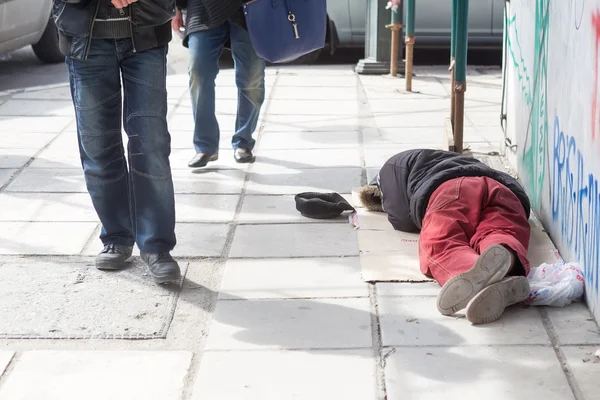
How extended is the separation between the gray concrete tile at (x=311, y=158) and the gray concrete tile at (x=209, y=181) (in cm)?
33

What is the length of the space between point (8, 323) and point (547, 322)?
2026 mm

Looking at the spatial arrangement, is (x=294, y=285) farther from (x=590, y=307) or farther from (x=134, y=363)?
(x=590, y=307)

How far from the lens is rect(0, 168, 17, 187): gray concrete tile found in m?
5.41

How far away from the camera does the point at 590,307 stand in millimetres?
3531

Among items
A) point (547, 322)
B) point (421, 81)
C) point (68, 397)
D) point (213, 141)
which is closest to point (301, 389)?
point (68, 397)

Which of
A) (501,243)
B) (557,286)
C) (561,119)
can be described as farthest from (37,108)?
(557,286)

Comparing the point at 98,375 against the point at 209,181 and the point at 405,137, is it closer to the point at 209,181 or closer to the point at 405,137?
the point at 209,181

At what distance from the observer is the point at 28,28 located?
876cm

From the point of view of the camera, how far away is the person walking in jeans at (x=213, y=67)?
5312 mm

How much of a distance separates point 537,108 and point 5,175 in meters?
3.08

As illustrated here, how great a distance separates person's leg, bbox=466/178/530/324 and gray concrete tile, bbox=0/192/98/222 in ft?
6.57

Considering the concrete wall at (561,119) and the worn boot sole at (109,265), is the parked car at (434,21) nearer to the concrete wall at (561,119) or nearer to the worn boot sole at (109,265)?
the concrete wall at (561,119)

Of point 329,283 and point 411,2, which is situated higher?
point 411,2

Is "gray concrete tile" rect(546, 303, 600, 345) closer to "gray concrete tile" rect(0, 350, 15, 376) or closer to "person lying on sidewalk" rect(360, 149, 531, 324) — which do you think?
"person lying on sidewalk" rect(360, 149, 531, 324)
